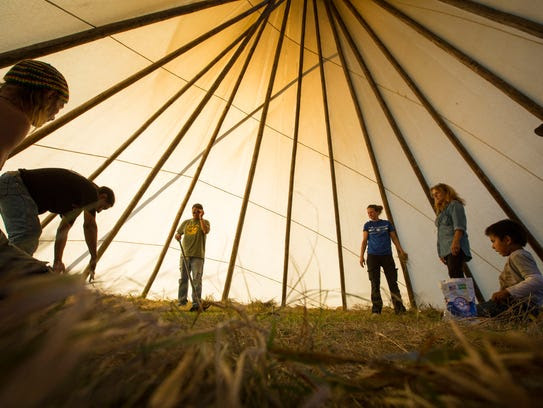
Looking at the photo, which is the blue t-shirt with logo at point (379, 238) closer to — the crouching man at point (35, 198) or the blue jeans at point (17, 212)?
the crouching man at point (35, 198)

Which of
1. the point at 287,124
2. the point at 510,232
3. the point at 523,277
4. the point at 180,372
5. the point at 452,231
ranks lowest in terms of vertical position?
the point at 180,372

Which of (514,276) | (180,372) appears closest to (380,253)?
(514,276)

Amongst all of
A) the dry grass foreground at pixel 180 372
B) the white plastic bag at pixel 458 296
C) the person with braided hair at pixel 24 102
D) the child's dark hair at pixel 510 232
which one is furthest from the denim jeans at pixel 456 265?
the person with braided hair at pixel 24 102

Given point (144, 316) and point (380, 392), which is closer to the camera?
point (380, 392)

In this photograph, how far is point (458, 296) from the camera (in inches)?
126

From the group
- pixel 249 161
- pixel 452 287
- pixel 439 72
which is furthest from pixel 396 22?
pixel 452 287

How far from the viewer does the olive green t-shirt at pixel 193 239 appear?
6008 millimetres

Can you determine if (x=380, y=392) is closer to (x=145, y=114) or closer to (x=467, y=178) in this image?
(x=145, y=114)

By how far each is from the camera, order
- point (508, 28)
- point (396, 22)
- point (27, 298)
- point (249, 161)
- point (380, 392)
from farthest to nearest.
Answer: point (249, 161) < point (396, 22) < point (508, 28) < point (380, 392) < point (27, 298)

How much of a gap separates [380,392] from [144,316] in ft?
1.92

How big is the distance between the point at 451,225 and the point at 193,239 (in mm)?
4341

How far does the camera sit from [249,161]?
7.14 metres

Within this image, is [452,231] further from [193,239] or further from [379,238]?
[193,239]

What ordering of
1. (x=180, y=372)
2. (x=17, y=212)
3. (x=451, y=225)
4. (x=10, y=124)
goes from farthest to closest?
(x=451, y=225) → (x=17, y=212) → (x=10, y=124) → (x=180, y=372)
